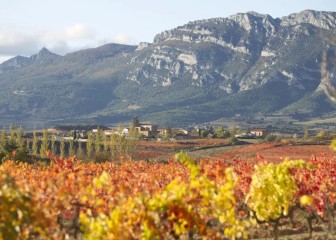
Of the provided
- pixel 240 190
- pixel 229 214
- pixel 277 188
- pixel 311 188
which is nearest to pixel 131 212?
pixel 229 214

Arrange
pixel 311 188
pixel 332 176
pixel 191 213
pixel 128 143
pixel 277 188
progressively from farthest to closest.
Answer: pixel 128 143 → pixel 332 176 → pixel 311 188 → pixel 277 188 → pixel 191 213

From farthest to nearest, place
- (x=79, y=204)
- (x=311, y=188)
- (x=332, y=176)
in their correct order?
(x=332, y=176), (x=311, y=188), (x=79, y=204)

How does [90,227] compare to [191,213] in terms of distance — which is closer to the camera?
[90,227]

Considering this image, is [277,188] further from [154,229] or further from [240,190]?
[240,190]

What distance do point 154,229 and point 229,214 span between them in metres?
1.45

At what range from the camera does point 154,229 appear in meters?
9.06

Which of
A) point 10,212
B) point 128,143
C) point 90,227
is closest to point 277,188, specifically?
point 90,227

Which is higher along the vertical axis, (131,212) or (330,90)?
(330,90)

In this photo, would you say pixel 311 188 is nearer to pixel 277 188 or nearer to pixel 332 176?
pixel 332 176

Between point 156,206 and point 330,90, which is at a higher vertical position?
point 330,90

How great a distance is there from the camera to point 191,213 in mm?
9648

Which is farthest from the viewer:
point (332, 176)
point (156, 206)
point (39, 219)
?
point (332, 176)

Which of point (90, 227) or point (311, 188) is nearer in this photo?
point (90, 227)

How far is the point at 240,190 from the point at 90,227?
35.3 feet
